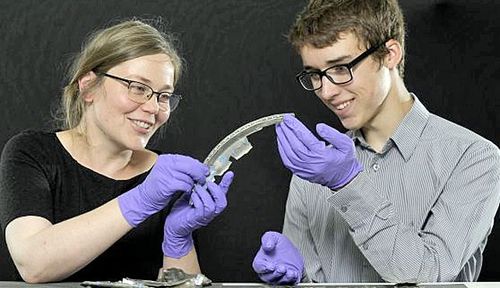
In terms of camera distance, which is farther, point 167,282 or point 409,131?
point 409,131

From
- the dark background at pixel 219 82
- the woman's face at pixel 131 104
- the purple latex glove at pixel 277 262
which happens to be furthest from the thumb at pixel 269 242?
the dark background at pixel 219 82

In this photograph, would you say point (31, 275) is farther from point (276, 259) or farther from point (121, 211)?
point (276, 259)

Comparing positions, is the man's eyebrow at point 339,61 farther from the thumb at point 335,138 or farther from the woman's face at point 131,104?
the woman's face at point 131,104

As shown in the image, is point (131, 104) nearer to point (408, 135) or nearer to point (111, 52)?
point (111, 52)

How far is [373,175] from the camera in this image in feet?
6.52

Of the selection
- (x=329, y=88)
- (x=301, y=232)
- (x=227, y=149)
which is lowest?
(x=301, y=232)

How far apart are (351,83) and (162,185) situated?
46 cm

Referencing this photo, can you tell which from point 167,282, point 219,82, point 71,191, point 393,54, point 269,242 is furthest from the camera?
point 219,82

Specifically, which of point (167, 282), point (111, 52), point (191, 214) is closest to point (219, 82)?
point (111, 52)

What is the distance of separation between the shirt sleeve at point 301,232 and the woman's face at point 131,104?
0.37 m

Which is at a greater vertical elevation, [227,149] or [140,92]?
[140,92]

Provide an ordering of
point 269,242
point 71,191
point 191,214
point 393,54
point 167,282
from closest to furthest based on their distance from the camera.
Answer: point 167,282, point 269,242, point 191,214, point 393,54, point 71,191

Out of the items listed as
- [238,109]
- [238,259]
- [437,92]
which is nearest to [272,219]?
[238,259]

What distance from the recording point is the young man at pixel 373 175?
1.71m
